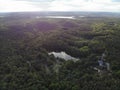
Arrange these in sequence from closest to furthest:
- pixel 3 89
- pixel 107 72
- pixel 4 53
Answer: pixel 3 89
pixel 107 72
pixel 4 53

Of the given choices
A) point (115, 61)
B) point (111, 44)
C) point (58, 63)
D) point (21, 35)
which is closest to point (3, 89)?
point (58, 63)

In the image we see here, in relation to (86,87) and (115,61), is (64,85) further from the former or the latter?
(115,61)

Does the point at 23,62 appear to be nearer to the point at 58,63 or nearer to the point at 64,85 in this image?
the point at 58,63

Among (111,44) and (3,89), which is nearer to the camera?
(3,89)

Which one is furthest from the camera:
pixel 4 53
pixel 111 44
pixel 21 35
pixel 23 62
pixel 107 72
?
pixel 21 35

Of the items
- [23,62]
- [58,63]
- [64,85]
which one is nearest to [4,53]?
[23,62]

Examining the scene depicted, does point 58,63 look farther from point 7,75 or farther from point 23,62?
point 7,75

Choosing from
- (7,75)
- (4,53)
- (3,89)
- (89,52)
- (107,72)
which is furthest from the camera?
(89,52)

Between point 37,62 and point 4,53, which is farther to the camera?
point 4,53

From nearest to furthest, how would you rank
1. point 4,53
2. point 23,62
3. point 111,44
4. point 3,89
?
point 3,89 < point 23,62 < point 4,53 < point 111,44
